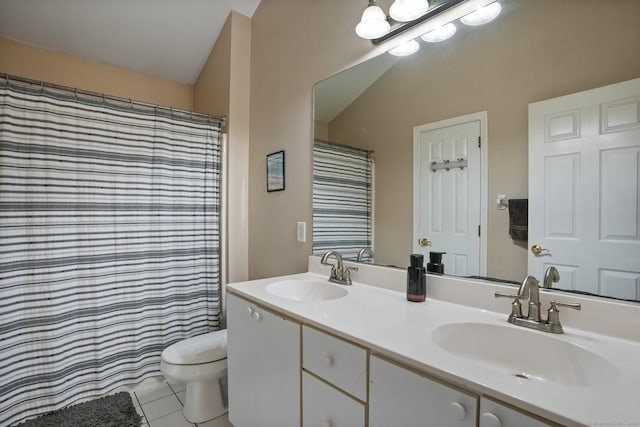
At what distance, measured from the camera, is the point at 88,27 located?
224 cm

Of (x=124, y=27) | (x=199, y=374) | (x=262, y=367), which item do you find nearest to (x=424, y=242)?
(x=262, y=367)

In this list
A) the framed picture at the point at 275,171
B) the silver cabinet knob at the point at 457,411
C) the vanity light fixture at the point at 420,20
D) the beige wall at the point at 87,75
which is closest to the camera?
the silver cabinet knob at the point at 457,411

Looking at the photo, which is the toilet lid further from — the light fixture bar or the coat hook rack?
the light fixture bar

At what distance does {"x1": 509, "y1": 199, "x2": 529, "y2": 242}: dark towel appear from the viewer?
3.51ft

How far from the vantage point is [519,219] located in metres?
1.09

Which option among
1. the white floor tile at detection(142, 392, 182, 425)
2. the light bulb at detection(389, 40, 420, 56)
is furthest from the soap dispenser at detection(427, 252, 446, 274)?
the white floor tile at detection(142, 392, 182, 425)

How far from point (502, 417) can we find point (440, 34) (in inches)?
52.0

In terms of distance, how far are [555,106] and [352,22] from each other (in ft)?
3.43

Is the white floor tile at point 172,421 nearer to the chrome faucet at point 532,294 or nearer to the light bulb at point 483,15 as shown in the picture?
the chrome faucet at point 532,294

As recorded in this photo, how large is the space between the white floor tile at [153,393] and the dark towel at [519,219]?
2.10 metres

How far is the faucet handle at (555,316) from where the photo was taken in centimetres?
89

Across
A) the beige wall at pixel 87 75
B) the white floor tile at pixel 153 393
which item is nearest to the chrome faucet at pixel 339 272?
the white floor tile at pixel 153 393

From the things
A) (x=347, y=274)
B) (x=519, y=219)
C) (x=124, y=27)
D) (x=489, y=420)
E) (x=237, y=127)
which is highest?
(x=124, y=27)

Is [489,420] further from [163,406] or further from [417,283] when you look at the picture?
[163,406]
